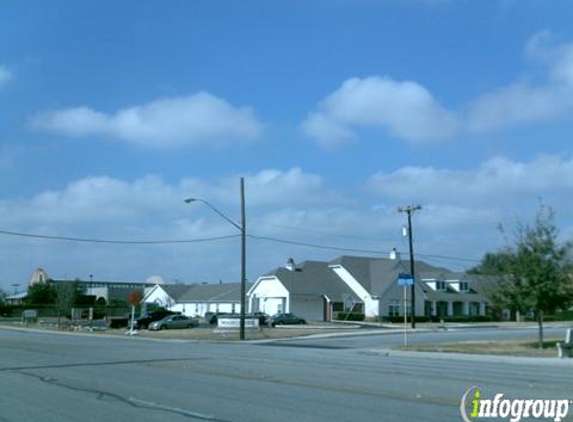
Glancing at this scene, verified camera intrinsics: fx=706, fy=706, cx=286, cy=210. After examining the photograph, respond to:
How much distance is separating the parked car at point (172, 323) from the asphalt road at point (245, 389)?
36.6m

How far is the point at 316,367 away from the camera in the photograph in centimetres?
2066

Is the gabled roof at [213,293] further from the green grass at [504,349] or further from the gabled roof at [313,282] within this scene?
the green grass at [504,349]

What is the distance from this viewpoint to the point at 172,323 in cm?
5994

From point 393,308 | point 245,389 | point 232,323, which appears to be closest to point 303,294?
point 393,308

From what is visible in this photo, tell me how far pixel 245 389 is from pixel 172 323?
46.8m

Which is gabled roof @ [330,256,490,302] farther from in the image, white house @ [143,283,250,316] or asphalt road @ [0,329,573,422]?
asphalt road @ [0,329,573,422]

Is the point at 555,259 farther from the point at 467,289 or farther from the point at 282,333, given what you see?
the point at 467,289

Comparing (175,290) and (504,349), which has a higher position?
(175,290)

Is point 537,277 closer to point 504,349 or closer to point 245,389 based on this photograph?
point 504,349

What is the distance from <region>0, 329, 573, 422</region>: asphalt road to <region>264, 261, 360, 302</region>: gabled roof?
51229mm

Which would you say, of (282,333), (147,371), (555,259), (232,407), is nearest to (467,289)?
(282,333)

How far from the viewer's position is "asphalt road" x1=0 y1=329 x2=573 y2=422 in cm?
1115

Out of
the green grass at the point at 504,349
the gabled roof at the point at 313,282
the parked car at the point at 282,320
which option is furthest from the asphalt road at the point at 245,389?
the gabled roof at the point at 313,282

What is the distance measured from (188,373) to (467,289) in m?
71.6
